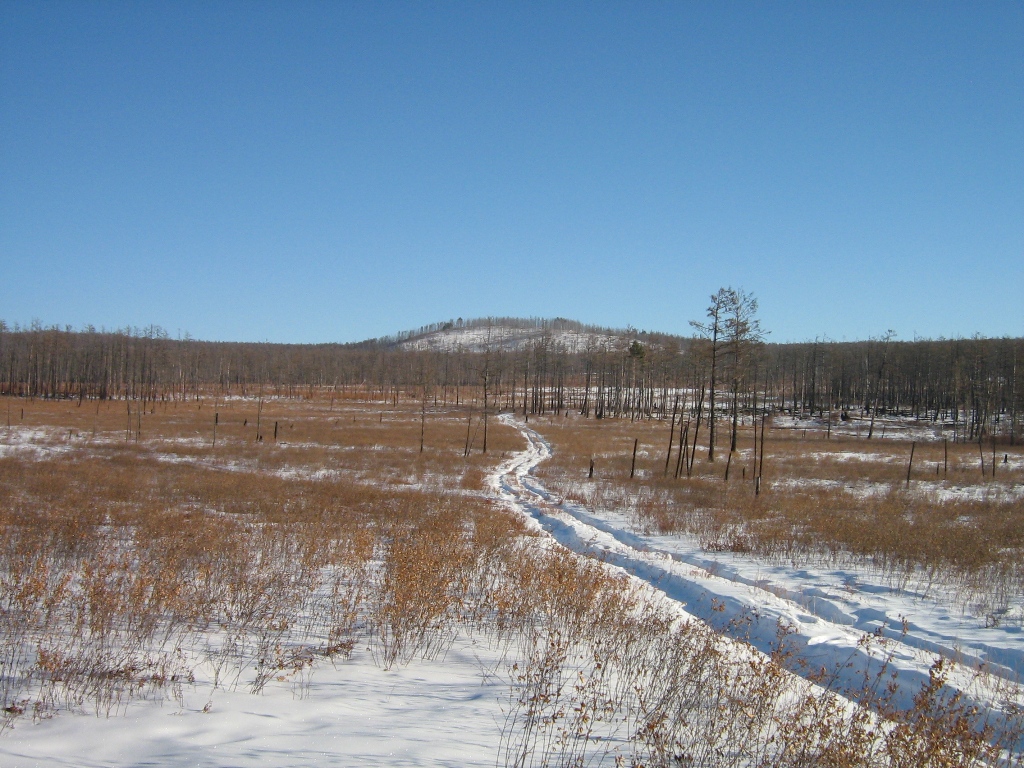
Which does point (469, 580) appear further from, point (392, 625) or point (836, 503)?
point (836, 503)

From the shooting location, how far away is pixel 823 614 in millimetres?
9812

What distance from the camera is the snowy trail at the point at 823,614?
24.3 ft

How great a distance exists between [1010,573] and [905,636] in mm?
5333

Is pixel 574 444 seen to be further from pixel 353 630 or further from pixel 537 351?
pixel 537 351

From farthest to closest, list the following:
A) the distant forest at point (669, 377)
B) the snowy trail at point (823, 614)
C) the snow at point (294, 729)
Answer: the distant forest at point (669, 377), the snowy trail at point (823, 614), the snow at point (294, 729)

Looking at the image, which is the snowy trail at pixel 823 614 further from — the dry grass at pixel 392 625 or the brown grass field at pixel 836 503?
the brown grass field at pixel 836 503

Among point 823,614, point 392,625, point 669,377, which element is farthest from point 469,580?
point 669,377

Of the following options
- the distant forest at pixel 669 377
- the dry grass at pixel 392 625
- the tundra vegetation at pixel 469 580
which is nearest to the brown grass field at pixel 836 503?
the tundra vegetation at pixel 469 580

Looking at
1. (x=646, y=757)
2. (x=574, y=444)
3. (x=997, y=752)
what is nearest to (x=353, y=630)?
(x=646, y=757)

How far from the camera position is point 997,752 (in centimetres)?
468

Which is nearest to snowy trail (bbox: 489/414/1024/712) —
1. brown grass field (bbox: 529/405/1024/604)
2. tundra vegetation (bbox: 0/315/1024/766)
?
tundra vegetation (bbox: 0/315/1024/766)

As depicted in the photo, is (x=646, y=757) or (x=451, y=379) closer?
(x=646, y=757)

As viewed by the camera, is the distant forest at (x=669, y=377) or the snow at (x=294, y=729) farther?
the distant forest at (x=669, y=377)

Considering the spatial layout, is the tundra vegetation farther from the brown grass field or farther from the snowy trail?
the snowy trail
